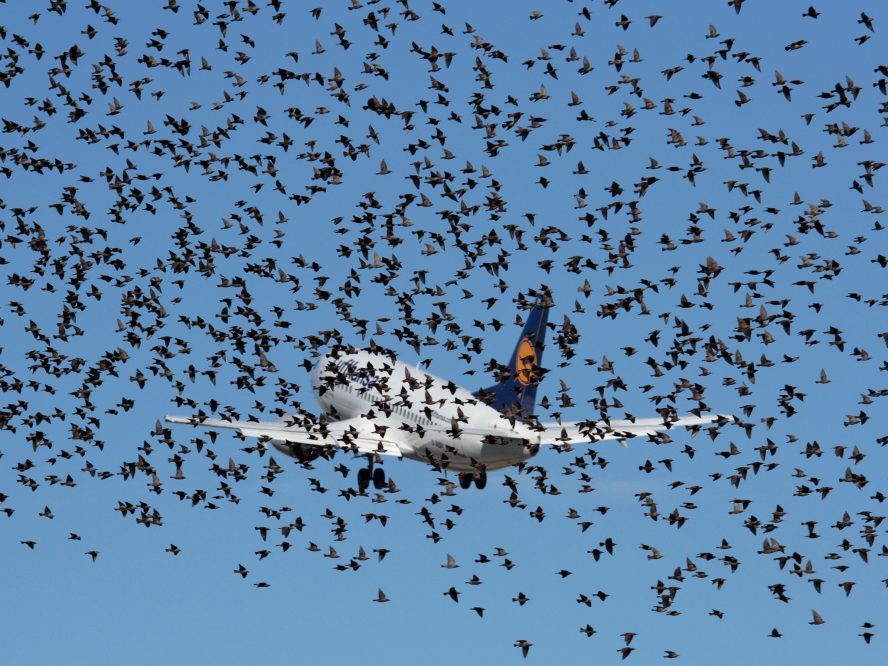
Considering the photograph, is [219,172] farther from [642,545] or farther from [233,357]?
[642,545]

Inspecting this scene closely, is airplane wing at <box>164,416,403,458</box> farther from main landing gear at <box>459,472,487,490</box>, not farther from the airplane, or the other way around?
main landing gear at <box>459,472,487,490</box>

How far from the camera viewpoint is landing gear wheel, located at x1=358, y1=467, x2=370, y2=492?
92.7 metres

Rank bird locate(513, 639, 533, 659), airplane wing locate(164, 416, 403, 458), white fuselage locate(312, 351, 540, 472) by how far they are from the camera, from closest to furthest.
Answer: bird locate(513, 639, 533, 659) → white fuselage locate(312, 351, 540, 472) → airplane wing locate(164, 416, 403, 458)

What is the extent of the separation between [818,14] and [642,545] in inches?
697

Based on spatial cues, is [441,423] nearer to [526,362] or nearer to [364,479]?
[364,479]

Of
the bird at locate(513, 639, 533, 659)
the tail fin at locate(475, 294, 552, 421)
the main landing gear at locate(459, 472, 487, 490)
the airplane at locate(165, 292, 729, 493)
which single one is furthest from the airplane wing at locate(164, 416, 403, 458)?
the bird at locate(513, 639, 533, 659)

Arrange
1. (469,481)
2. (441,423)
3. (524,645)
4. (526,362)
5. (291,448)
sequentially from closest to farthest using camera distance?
(524,645)
(441,423)
(469,481)
(291,448)
(526,362)

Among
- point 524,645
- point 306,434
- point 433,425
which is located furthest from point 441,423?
point 524,645

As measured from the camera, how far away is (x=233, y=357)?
5703cm

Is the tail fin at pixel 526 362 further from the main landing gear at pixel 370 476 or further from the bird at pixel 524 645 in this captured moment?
the bird at pixel 524 645

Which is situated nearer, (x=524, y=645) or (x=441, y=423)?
(x=524, y=645)

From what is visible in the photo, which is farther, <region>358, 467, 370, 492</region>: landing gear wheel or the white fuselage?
<region>358, 467, 370, 492</region>: landing gear wheel

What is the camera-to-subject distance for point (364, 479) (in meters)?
92.8

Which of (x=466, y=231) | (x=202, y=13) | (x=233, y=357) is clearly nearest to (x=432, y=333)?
(x=466, y=231)
